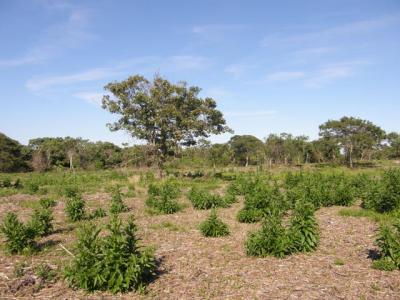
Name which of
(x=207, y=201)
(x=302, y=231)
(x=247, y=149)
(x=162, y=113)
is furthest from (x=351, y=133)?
(x=302, y=231)

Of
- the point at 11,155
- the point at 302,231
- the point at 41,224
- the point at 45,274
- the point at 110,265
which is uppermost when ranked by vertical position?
the point at 11,155

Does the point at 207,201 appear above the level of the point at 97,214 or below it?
above

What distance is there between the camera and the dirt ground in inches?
253

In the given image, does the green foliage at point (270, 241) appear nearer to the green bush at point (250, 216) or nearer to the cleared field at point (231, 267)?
the cleared field at point (231, 267)

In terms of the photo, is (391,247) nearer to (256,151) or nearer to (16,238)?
(16,238)

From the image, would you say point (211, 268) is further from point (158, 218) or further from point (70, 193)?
point (70, 193)

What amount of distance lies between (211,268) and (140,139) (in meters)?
20.8

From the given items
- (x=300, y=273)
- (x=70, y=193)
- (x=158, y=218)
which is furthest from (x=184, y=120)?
(x=300, y=273)

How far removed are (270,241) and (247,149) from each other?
192 feet

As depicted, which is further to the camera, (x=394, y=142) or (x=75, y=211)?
(x=394, y=142)

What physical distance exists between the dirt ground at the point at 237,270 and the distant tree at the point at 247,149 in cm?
4720

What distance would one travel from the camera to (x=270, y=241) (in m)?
8.33

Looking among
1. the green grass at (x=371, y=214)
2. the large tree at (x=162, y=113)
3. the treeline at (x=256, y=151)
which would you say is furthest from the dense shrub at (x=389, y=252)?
the treeline at (x=256, y=151)

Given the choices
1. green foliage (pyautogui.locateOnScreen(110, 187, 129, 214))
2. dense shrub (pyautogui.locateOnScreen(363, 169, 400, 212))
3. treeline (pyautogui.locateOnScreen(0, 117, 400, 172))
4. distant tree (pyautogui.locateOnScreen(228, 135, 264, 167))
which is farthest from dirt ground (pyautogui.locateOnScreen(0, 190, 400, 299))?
distant tree (pyautogui.locateOnScreen(228, 135, 264, 167))
